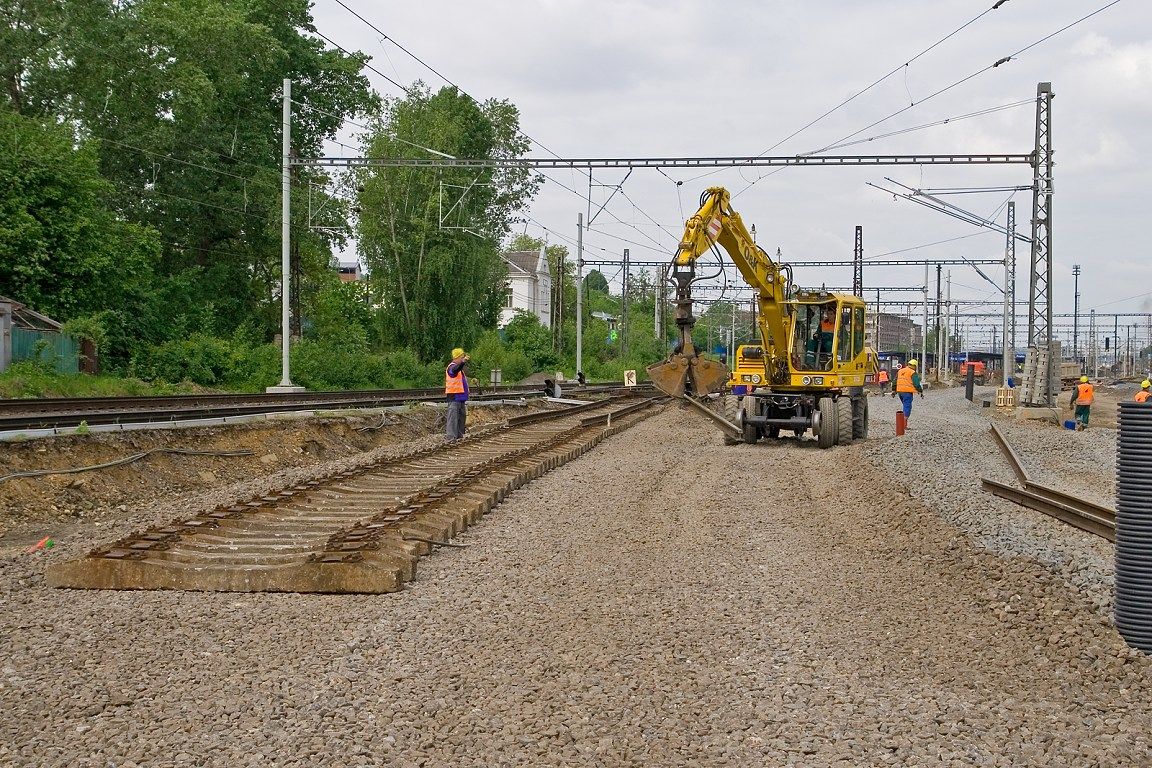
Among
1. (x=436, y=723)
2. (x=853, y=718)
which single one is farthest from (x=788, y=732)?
(x=436, y=723)

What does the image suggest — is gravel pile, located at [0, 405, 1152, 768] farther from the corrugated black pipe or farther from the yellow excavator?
the yellow excavator

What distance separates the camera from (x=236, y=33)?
143ft

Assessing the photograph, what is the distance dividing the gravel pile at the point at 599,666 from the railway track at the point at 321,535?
8.0 inches

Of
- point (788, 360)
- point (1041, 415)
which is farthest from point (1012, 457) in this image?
point (1041, 415)

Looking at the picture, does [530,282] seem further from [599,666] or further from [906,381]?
[599,666]

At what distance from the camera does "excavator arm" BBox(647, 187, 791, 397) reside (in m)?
20.8

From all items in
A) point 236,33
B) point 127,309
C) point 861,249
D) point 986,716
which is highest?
point 236,33

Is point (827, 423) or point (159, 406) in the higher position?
point (159, 406)

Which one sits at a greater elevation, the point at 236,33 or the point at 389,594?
the point at 236,33

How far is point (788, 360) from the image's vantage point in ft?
73.2

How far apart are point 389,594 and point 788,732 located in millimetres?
3549

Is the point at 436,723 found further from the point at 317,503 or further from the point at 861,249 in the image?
the point at 861,249

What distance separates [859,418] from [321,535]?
15.8 meters

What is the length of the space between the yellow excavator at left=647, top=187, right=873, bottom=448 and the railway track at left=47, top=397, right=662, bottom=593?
805 centimetres
